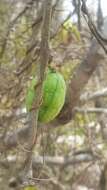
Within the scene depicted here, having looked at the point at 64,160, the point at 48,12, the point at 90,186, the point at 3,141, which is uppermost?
the point at 48,12

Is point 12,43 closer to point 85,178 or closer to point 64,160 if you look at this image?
point 64,160

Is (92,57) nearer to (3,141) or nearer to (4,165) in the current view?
(3,141)

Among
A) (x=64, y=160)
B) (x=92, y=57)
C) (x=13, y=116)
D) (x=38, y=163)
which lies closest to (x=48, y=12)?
(x=92, y=57)

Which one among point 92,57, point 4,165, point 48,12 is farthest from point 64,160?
point 48,12

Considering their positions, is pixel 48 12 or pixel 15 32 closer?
pixel 48 12

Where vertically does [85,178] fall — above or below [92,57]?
below

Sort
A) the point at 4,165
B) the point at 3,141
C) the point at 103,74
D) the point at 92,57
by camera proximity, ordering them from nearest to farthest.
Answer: the point at 92,57
the point at 3,141
the point at 4,165
the point at 103,74

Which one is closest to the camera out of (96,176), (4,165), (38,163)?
(38,163)
